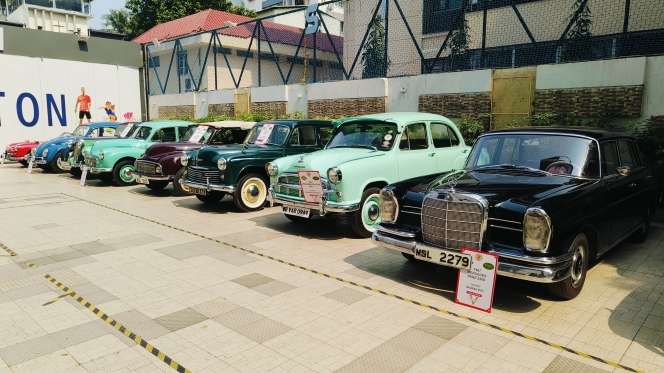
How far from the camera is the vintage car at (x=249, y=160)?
873 cm

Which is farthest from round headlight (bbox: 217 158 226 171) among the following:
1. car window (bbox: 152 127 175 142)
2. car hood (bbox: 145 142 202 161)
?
car window (bbox: 152 127 175 142)

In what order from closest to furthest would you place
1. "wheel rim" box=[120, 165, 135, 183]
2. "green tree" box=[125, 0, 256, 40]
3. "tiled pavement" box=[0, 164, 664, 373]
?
"tiled pavement" box=[0, 164, 664, 373] < "wheel rim" box=[120, 165, 135, 183] < "green tree" box=[125, 0, 256, 40]

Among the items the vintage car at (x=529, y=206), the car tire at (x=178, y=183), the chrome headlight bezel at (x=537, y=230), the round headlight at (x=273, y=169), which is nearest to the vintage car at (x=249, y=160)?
the car tire at (x=178, y=183)

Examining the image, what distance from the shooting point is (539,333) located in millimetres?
3885

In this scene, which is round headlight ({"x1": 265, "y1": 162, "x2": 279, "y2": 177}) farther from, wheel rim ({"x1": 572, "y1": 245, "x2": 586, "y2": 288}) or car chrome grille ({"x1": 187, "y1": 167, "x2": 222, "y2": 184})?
wheel rim ({"x1": 572, "y1": 245, "x2": 586, "y2": 288})

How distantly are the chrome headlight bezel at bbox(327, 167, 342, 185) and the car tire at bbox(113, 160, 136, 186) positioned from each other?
812 centimetres

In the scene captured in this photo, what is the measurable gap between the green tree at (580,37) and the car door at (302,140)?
20.3 feet

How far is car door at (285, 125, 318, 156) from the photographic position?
923 cm

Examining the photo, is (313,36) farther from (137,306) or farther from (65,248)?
(137,306)

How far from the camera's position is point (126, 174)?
42.1 ft

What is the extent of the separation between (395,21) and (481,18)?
256 centimetres

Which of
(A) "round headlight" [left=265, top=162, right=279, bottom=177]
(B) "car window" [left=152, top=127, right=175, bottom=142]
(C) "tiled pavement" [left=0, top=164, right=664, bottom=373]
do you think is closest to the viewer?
(C) "tiled pavement" [left=0, top=164, right=664, bottom=373]

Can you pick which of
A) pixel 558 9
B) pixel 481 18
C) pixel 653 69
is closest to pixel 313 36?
pixel 481 18

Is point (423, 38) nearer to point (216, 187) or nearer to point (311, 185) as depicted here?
point (216, 187)
